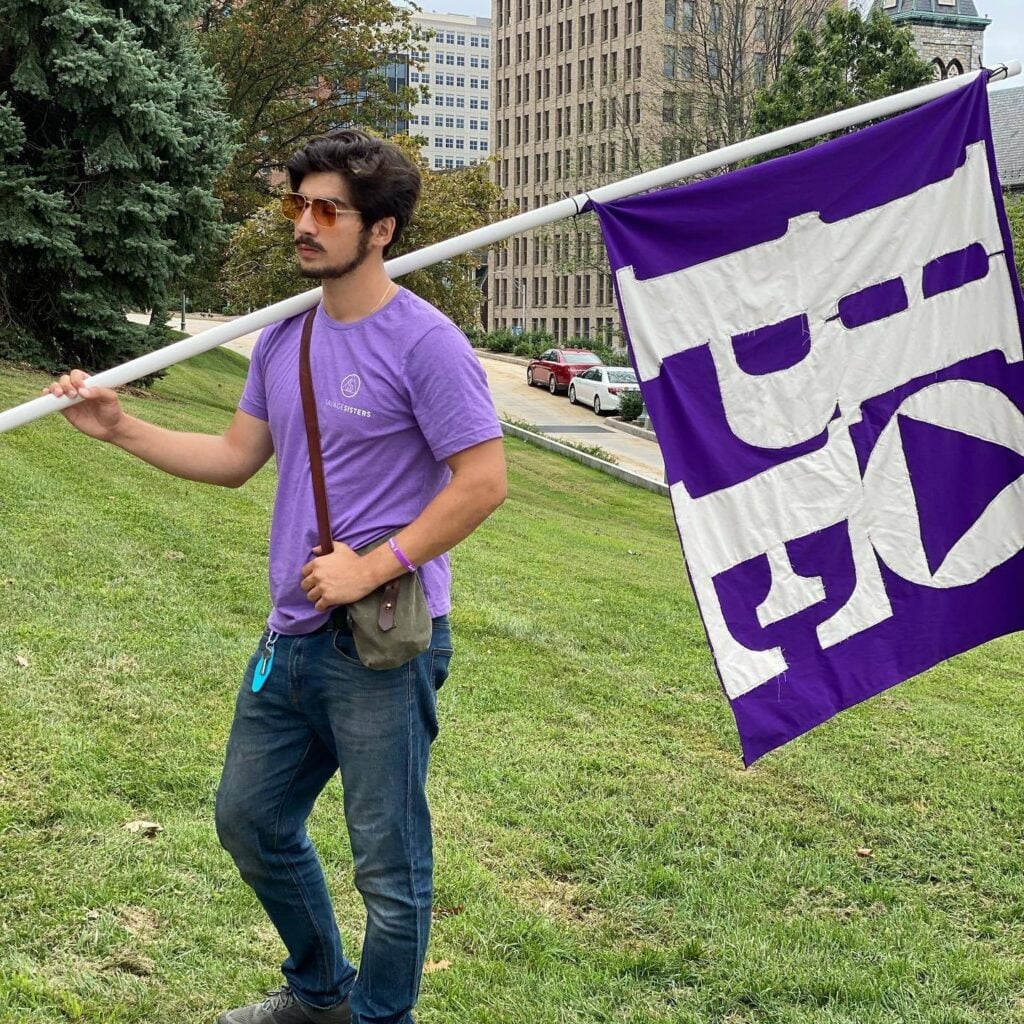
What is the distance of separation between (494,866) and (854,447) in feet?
5.89

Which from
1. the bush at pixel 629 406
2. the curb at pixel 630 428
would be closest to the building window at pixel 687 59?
the bush at pixel 629 406

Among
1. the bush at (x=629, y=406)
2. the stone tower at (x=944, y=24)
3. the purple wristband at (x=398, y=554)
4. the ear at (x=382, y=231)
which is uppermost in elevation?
the stone tower at (x=944, y=24)

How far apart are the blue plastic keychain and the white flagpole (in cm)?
65

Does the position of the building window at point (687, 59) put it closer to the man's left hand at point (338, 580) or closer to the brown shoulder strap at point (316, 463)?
the brown shoulder strap at point (316, 463)

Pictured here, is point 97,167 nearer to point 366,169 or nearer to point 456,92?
point 366,169

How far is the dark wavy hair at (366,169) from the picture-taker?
2711mm

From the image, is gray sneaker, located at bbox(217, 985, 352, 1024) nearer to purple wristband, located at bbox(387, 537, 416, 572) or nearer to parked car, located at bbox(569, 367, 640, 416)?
purple wristband, located at bbox(387, 537, 416, 572)

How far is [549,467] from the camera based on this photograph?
23.8m

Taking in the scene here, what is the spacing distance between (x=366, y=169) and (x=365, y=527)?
0.76 meters

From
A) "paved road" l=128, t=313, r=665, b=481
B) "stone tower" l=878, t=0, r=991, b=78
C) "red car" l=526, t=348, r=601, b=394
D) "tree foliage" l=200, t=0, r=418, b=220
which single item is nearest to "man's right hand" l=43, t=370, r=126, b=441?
"paved road" l=128, t=313, r=665, b=481

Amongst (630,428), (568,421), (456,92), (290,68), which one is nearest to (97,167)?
(290,68)

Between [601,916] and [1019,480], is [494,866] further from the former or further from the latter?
[1019,480]

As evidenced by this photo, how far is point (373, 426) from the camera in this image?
267cm

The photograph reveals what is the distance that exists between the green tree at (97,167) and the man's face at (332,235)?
15.5m
